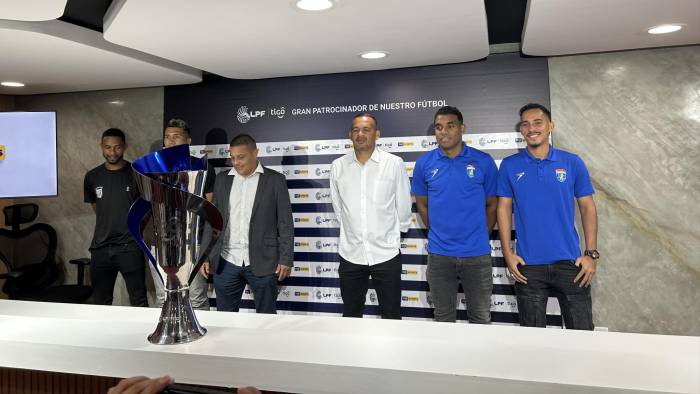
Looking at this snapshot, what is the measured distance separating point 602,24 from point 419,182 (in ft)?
5.16

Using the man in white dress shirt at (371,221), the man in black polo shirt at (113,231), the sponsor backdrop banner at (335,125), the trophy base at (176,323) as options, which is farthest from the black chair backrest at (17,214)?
the trophy base at (176,323)

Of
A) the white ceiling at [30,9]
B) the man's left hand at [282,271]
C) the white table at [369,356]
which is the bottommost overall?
the man's left hand at [282,271]

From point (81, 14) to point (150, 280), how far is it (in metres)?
2.57

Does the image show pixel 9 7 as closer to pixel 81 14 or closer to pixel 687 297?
pixel 81 14

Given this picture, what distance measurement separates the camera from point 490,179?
344 cm

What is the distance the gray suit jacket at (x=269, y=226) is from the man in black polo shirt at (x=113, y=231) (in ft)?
2.94

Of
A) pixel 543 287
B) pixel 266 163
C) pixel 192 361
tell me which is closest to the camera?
pixel 192 361

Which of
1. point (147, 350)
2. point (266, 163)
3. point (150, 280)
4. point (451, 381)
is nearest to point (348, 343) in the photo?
point (451, 381)

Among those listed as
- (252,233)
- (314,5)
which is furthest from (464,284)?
(314,5)

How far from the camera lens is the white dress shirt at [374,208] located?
11.4 feet

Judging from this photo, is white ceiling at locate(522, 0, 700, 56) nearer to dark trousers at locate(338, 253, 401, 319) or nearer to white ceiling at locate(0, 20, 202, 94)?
dark trousers at locate(338, 253, 401, 319)

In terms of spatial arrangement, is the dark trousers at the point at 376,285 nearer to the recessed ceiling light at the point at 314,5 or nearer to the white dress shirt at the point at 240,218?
the white dress shirt at the point at 240,218

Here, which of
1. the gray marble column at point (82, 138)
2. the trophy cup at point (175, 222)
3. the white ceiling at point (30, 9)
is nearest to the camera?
the trophy cup at point (175, 222)

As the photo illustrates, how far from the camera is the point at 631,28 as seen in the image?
115 inches
